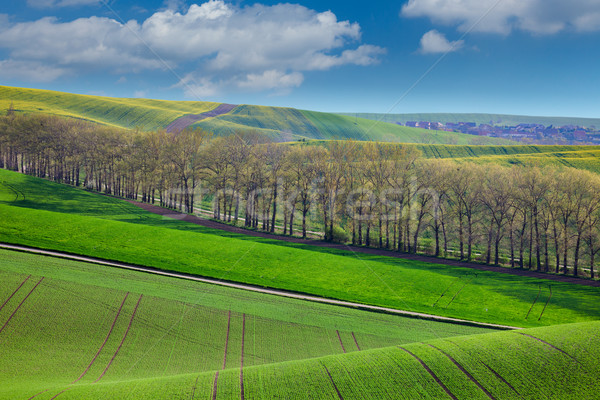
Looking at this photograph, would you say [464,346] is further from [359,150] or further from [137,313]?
[359,150]

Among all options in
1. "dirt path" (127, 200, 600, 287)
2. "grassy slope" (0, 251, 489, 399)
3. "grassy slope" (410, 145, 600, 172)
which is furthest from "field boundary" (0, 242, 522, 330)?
"grassy slope" (410, 145, 600, 172)

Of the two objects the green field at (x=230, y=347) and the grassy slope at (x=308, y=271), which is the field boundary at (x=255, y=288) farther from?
the green field at (x=230, y=347)

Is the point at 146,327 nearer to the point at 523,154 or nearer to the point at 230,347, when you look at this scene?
the point at 230,347

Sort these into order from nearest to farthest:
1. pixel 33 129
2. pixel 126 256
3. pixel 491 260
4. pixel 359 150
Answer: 1. pixel 126 256
2. pixel 491 260
3. pixel 359 150
4. pixel 33 129

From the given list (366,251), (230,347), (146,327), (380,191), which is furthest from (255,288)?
(380,191)

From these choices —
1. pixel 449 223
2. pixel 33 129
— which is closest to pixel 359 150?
pixel 449 223

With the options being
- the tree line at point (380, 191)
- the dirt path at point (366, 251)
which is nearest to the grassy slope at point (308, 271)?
the dirt path at point (366, 251)

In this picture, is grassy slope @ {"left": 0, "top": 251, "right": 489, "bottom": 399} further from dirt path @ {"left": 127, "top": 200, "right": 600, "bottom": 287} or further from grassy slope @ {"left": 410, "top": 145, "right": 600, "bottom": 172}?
grassy slope @ {"left": 410, "top": 145, "right": 600, "bottom": 172}
